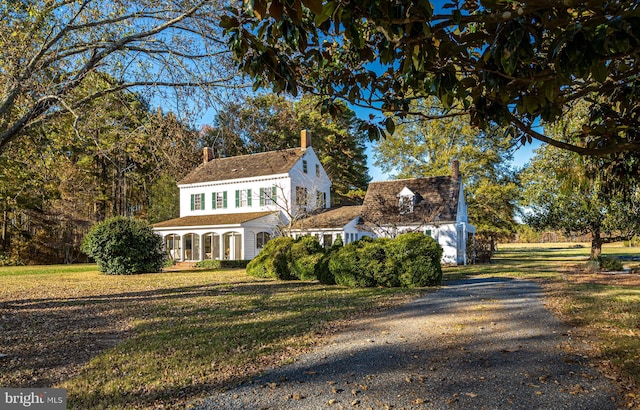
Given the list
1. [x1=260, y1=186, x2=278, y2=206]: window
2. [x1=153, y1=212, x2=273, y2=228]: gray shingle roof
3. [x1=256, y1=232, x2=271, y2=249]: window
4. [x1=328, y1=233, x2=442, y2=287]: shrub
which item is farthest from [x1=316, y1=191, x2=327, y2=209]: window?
[x1=328, y1=233, x2=442, y2=287]: shrub

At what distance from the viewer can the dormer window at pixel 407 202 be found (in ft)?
91.5

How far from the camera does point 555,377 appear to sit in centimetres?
470

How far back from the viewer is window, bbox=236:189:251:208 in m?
30.6

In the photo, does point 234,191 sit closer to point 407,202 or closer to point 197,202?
point 197,202

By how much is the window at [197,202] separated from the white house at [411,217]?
9.39m

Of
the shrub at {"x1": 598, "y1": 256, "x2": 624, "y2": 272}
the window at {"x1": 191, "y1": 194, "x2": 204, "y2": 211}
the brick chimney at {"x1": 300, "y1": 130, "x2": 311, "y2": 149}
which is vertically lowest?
the shrub at {"x1": 598, "y1": 256, "x2": 624, "y2": 272}

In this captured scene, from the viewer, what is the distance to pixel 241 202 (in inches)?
1216

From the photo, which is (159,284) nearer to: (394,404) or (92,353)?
(92,353)

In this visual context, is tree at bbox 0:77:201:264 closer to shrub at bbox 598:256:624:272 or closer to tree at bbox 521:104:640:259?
tree at bbox 521:104:640:259

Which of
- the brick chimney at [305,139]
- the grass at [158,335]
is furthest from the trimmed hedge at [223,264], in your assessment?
the grass at [158,335]

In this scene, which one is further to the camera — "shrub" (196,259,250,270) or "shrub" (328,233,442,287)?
"shrub" (196,259,250,270)

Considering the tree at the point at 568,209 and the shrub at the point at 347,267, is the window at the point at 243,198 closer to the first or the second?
the shrub at the point at 347,267

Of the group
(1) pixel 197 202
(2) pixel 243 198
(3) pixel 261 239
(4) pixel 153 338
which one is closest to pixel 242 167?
(2) pixel 243 198

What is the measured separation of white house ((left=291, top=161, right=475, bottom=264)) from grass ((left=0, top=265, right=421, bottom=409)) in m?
13.9
